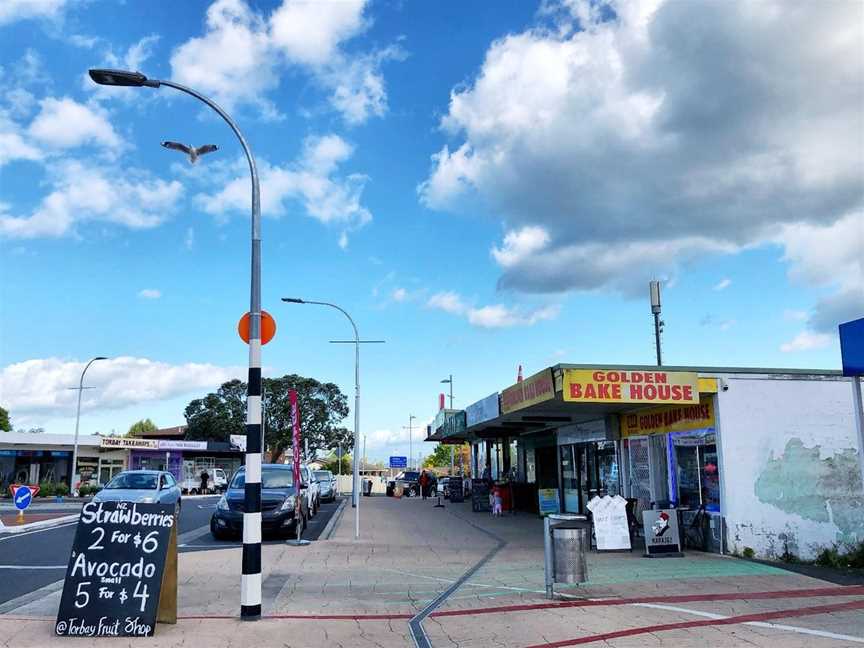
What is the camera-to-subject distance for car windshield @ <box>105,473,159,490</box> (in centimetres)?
1959

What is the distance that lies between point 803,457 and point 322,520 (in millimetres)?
15137

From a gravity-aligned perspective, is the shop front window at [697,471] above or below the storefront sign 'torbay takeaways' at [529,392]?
below

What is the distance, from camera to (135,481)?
19906mm

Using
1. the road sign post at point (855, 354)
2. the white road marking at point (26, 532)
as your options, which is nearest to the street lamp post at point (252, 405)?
the road sign post at point (855, 354)

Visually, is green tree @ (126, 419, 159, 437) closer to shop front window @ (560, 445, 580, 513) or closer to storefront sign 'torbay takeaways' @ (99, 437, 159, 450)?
storefront sign 'torbay takeaways' @ (99, 437, 159, 450)

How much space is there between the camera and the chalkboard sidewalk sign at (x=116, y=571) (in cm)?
795

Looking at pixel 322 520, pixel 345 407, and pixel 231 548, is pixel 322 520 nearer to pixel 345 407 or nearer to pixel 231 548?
pixel 231 548

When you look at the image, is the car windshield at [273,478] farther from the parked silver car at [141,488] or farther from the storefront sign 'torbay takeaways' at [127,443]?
the storefront sign 'torbay takeaways' at [127,443]

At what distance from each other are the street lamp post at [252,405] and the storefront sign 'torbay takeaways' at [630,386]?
21.2 ft

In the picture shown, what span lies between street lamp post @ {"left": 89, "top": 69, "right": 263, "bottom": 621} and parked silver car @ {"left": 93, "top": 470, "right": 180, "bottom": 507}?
1057 cm

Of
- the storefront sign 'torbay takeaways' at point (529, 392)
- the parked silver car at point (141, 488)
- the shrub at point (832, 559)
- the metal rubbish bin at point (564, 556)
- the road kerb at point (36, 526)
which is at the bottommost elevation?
the shrub at point (832, 559)

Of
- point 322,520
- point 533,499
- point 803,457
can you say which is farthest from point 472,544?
point 533,499

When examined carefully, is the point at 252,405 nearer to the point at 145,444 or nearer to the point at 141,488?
the point at 141,488

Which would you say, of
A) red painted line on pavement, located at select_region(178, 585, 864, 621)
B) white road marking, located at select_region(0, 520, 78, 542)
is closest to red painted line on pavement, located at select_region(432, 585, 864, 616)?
red painted line on pavement, located at select_region(178, 585, 864, 621)
